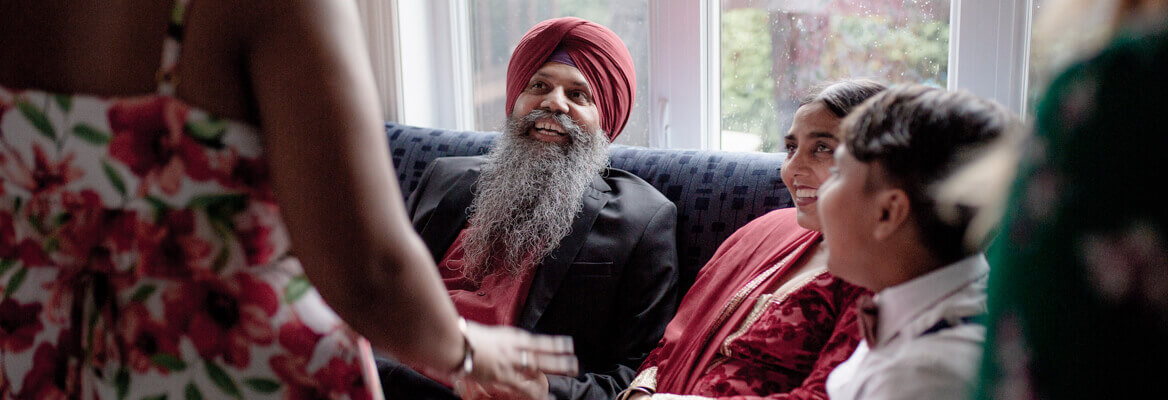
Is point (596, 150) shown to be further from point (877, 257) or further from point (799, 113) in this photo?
point (877, 257)

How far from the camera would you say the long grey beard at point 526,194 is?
2.30 metres

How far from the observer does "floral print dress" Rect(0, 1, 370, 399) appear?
2.82 feet

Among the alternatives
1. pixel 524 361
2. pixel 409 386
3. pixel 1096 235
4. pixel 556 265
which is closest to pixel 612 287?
pixel 556 265

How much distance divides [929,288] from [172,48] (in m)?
0.85

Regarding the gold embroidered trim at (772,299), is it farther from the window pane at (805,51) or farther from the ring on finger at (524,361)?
the window pane at (805,51)

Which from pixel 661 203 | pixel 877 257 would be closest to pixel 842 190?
pixel 877 257

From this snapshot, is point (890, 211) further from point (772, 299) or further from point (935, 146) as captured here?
point (772, 299)

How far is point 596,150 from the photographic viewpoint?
2510 millimetres

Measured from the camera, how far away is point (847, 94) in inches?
63.6

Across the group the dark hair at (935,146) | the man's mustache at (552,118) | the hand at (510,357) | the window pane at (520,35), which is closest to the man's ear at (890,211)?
the dark hair at (935,146)

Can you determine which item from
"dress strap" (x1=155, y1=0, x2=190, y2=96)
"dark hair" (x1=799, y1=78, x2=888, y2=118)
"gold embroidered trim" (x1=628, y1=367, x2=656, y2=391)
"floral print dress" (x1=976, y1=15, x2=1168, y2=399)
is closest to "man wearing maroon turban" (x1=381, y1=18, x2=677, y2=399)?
"gold embroidered trim" (x1=628, y1=367, x2=656, y2=391)

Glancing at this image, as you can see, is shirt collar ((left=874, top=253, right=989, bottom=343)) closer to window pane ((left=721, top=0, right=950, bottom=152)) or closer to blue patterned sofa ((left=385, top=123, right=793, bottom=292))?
blue patterned sofa ((left=385, top=123, right=793, bottom=292))

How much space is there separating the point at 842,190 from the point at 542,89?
1601 mm

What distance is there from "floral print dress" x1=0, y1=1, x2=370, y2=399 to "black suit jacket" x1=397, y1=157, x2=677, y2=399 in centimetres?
117
